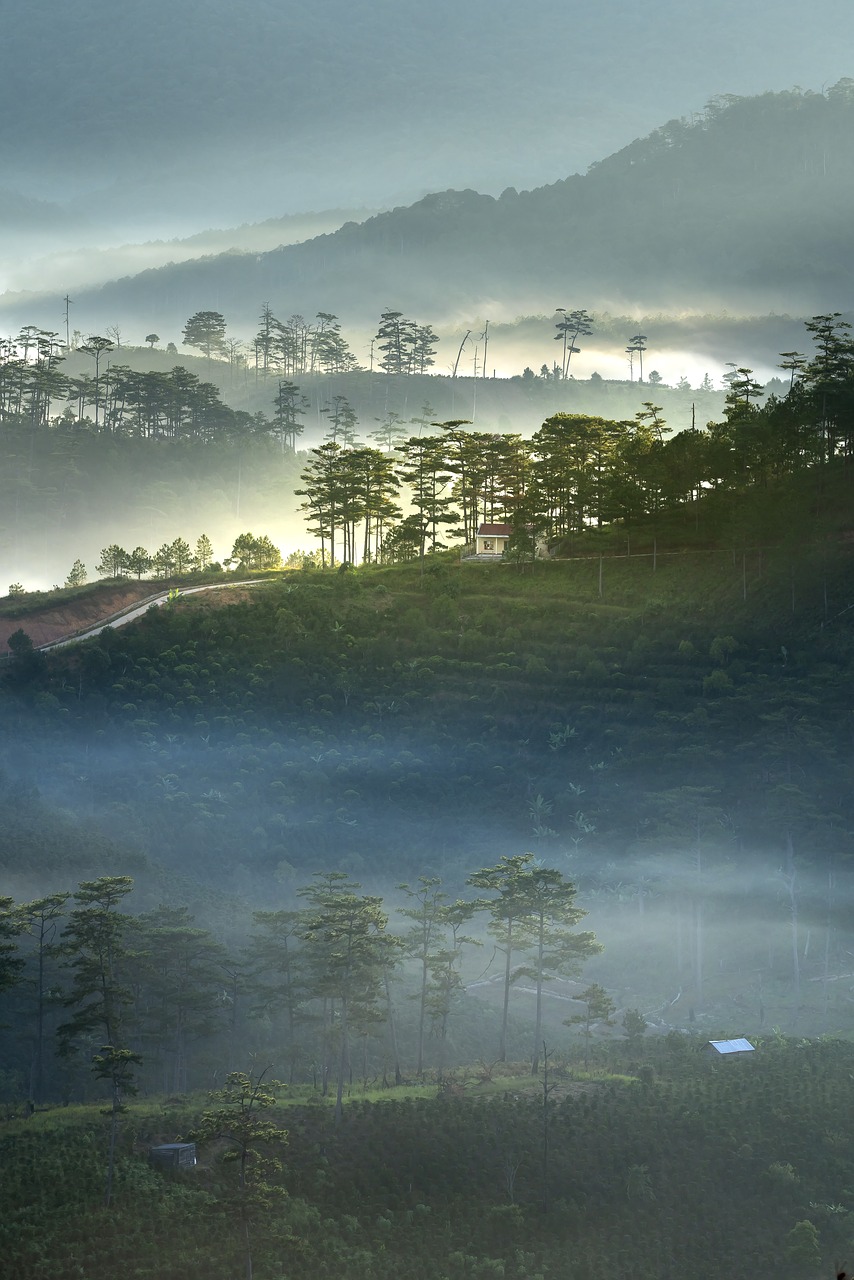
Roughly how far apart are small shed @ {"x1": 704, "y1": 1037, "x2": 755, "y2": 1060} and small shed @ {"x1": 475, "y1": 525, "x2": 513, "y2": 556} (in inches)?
2197

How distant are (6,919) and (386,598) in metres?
51.6

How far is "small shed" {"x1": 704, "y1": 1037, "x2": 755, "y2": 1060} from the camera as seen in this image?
2128 inches

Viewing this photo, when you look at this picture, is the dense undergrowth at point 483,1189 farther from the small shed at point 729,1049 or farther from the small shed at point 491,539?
the small shed at point 491,539

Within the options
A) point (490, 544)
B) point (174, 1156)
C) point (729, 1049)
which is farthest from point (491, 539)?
point (174, 1156)

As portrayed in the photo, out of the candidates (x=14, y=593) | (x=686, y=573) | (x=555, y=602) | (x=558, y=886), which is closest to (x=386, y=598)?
(x=555, y=602)

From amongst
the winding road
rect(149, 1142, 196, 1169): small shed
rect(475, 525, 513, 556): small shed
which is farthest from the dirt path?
rect(149, 1142, 196, 1169): small shed

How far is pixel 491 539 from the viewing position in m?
106

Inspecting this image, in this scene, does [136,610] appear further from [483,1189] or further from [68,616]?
[483,1189]

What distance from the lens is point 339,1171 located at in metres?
43.3

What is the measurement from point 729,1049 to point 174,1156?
23.6 meters

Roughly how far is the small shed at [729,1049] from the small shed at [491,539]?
Result: 55802 millimetres

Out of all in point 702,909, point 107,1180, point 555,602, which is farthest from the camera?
point 555,602

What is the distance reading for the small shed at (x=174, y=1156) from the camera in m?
41.6

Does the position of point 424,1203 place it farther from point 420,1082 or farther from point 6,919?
point 6,919
